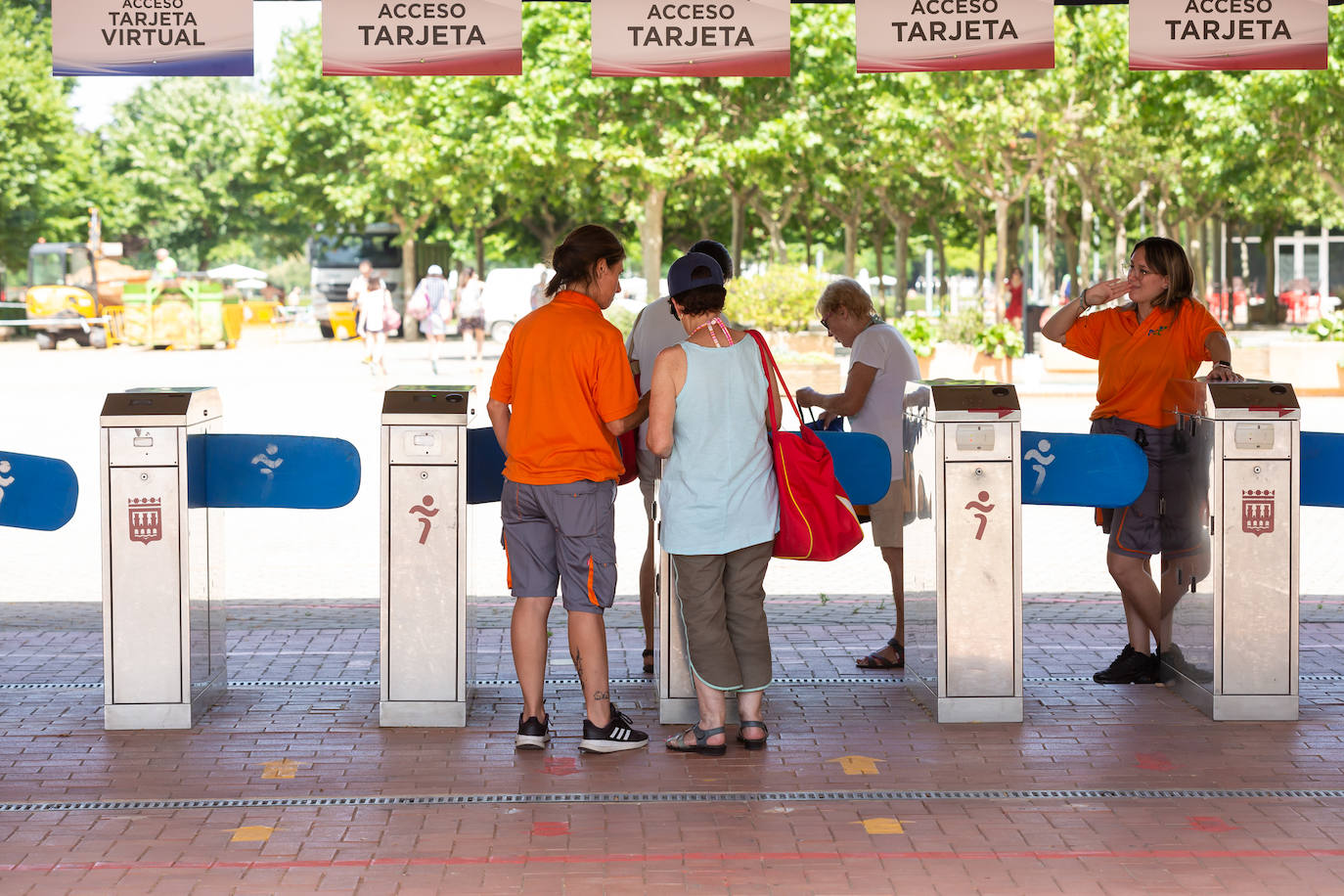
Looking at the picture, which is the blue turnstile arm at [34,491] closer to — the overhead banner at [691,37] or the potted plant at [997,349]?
the overhead banner at [691,37]

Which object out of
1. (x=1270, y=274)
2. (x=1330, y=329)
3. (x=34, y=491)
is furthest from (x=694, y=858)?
(x=1270, y=274)

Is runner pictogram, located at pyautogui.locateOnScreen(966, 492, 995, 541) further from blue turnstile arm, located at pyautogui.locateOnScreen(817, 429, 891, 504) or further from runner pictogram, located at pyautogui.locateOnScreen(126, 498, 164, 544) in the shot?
runner pictogram, located at pyautogui.locateOnScreen(126, 498, 164, 544)

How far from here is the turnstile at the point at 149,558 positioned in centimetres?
576

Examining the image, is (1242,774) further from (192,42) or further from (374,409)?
(374,409)

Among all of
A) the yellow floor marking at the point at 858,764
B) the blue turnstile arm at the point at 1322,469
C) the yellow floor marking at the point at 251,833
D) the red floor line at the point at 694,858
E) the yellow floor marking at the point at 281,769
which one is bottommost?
the red floor line at the point at 694,858

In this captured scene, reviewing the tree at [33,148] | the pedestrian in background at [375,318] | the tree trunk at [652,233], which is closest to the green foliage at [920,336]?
the pedestrian in background at [375,318]

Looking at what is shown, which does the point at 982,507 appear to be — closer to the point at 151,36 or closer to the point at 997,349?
the point at 151,36

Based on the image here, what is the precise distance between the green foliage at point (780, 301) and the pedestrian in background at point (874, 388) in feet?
46.8

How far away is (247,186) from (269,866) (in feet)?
188

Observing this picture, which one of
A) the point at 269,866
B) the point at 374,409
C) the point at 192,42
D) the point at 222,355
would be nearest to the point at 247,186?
the point at 222,355

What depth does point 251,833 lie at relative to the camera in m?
4.70

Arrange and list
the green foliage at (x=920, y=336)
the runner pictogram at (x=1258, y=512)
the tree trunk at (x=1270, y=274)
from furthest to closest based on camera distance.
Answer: the tree trunk at (x=1270, y=274), the green foliage at (x=920, y=336), the runner pictogram at (x=1258, y=512)

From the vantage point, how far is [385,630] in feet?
19.2

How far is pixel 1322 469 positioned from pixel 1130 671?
3.69ft
